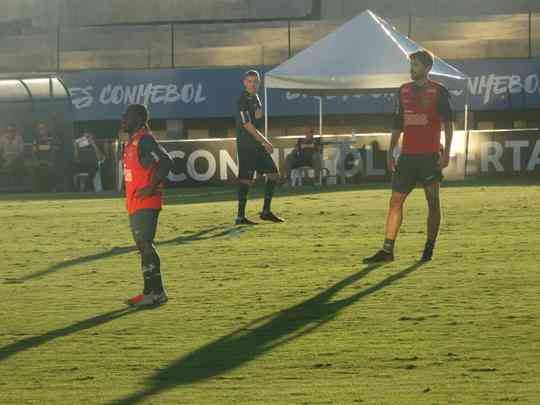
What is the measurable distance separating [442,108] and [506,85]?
24.5m

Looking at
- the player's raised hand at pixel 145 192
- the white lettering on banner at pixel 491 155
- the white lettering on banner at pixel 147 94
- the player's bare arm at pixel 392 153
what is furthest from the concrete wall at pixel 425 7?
the player's raised hand at pixel 145 192

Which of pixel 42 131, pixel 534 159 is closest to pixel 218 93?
pixel 42 131

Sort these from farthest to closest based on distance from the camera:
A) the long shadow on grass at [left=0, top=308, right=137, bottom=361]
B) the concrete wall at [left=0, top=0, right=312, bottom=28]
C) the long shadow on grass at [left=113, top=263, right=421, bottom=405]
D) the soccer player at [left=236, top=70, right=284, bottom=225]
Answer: the concrete wall at [left=0, top=0, right=312, bottom=28]
the soccer player at [left=236, top=70, right=284, bottom=225]
the long shadow on grass at [left=0, top=308, right=137, bottom=361]
the long shadow on grass at [left=113, top=263, right=421, bottom=405]

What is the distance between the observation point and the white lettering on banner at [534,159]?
95.9 ft

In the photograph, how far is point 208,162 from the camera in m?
29.0

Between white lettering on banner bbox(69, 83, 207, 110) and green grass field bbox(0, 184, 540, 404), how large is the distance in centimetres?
1907

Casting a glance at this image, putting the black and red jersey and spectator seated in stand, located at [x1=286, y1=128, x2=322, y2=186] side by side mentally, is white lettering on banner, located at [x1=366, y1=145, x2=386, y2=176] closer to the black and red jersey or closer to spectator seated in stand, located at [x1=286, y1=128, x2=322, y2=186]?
spectator seated in stand, located at [x1=286, y1=128, x2=322, y2=186]

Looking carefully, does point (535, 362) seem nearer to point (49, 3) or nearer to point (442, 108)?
point (442, 108)

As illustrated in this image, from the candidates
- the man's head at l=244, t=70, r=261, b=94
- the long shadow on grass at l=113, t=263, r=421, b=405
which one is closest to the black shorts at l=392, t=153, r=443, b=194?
the long shadow on grass at l=113, t=263, r=421, b=405

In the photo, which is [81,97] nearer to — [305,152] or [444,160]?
[305,152]

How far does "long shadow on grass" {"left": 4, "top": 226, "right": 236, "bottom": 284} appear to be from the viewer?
13.2 metres

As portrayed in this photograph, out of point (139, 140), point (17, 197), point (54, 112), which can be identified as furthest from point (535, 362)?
point (54, 112)

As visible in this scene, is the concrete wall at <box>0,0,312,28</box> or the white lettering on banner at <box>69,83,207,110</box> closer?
the white lettering on banner at <box>69,83,207,110</box>

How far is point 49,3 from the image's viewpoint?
45.8m
